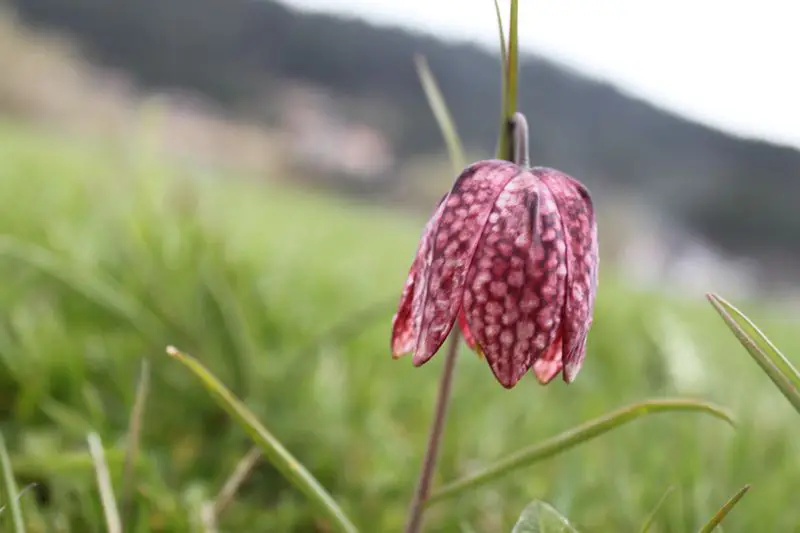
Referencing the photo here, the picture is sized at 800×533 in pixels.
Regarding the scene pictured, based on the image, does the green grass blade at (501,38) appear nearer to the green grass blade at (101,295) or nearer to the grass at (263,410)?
the grass at (263,410)

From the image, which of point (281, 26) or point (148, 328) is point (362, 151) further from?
point (148, 328)

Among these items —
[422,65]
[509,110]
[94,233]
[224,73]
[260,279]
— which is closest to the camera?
[509,110]

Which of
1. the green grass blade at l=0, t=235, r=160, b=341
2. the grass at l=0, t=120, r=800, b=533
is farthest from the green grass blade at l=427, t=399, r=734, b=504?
the green grass blade at l=0, t=235, r=160, b=341

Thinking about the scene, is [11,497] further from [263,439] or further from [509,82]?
[509,82]

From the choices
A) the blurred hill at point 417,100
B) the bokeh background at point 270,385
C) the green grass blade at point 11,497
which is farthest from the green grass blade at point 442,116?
the blurred hill at point 417,100

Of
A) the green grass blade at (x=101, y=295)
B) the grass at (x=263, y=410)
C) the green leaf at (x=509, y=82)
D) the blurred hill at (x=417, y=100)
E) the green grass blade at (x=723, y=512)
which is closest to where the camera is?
the green grass blade at (x=723, y=512)

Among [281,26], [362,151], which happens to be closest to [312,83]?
[281,26]
